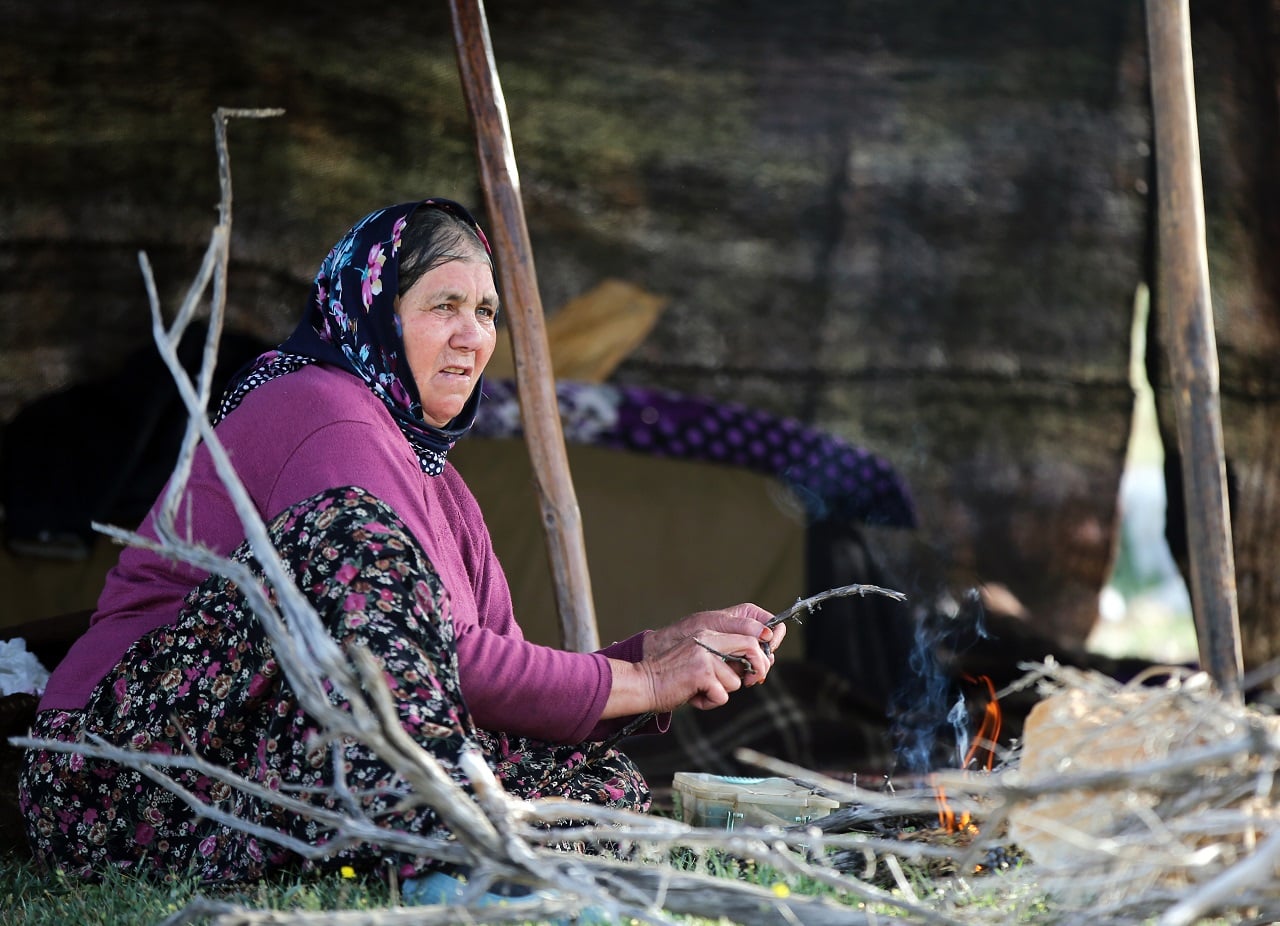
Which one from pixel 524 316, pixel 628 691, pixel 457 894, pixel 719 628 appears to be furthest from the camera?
pixel 524 316

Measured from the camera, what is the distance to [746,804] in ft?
7.54

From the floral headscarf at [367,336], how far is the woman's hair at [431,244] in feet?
0.05

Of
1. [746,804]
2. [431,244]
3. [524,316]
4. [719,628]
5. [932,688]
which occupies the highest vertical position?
[431,244]

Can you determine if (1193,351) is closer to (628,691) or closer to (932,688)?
(628,691)

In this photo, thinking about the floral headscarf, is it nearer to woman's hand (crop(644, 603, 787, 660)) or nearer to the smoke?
woman's hand (crop(644, 603, 787, 660))

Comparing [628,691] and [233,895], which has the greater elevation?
[628,691]

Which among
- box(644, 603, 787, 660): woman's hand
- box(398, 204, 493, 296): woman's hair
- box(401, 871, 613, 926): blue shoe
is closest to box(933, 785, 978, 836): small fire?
box(644, 603, 787, 660): woman's hand

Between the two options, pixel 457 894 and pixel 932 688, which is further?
pixel 932 688

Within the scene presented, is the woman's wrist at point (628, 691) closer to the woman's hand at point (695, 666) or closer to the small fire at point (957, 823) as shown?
the woman's hand at point (695, 666)

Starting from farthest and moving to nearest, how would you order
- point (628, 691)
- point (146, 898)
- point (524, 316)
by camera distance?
point (524, 316)
point (628, 691)
point (146, 898)

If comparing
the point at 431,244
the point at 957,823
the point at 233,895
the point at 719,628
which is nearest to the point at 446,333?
the point at 431,244

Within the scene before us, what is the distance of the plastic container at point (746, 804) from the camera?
2.29 m

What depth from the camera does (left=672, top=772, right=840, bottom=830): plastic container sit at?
2.29 metres

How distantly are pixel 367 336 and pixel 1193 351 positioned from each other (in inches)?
55.5
